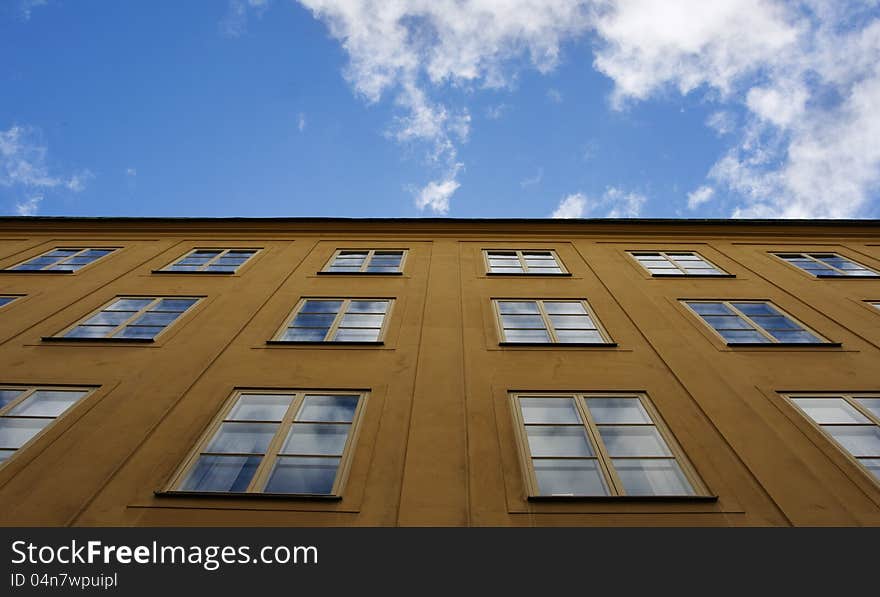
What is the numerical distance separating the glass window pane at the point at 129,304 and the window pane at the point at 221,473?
5.58m

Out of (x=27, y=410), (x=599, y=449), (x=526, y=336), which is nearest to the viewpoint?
(x=599, y=449)

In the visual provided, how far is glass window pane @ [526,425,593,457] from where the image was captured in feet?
20.5

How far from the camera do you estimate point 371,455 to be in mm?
6141

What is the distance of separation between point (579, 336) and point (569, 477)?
3.87m

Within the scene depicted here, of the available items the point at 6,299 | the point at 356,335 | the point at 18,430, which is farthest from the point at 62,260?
the point at 356,335

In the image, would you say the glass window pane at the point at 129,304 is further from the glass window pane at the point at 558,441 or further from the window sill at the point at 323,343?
the glass window pane at the point at 558,441

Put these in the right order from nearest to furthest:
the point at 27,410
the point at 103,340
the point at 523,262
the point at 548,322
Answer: the point at 27,410 → the point at 103,340 → the point at 548,322 → the point at 523,262

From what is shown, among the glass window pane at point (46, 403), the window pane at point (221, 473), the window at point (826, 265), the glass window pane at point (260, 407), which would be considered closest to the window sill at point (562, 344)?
the glass window pane at point (260, 407)

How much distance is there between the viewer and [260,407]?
283 inches

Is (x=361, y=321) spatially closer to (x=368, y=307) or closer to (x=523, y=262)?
(x=368, y=307)

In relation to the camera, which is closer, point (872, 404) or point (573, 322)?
point (872, 404)

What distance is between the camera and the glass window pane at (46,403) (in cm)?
687
